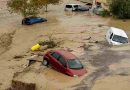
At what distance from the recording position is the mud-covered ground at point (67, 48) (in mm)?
23344

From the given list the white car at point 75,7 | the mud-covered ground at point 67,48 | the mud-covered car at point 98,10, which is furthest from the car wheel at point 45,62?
the white car at point 75,7

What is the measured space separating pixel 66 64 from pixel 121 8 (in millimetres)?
27476

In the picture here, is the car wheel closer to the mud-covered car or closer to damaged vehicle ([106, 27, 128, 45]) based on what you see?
damaged vehicle ([106, 27, 128, 45])

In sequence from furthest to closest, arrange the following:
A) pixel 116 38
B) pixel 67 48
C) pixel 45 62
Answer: pixel 116 38
pixel 67 48
pixel 45 62

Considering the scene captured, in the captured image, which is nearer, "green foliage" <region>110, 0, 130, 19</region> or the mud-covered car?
"green foliage" <region>110, 0, 130, 19</region>

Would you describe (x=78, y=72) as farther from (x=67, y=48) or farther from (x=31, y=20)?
(x=31, y=20)

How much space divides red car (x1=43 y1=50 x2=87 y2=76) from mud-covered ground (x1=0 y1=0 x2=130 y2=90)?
0.36 m

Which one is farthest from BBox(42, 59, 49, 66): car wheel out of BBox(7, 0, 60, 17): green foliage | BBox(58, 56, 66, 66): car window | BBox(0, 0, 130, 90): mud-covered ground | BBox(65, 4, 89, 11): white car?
BBox(65, 4, 89, 11): white car

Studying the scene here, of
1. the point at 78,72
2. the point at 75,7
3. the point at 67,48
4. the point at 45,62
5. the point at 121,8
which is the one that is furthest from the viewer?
the point at 75,7

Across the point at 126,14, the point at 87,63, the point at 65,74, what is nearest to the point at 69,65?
the point at 65,74

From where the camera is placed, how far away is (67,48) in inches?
1275

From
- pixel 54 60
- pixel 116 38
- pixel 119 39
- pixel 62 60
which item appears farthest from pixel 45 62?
pixel 119 39

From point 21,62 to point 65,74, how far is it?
789cm

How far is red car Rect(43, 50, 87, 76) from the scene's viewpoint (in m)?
24.2
